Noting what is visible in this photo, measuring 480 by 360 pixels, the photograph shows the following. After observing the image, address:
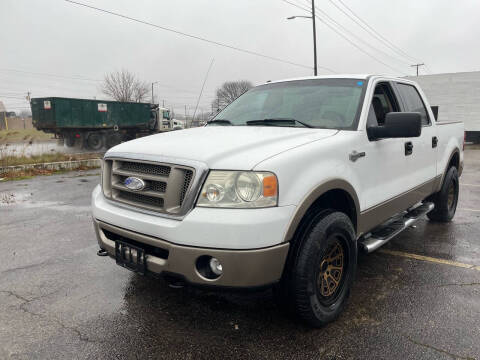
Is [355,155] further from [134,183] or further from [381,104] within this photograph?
[134,183]

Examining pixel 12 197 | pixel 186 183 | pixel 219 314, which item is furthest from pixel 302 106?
pixel 12 197

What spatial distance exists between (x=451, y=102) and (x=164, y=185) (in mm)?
28400

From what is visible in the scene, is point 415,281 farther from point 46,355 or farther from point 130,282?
point 46,355

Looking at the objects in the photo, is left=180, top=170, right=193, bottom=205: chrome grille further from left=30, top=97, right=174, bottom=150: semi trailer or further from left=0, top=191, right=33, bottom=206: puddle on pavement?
left=30, top=97, right=174, bottom=150: semi trailer

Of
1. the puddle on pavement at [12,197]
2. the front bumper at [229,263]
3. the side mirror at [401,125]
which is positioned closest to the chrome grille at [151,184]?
the front bumper at [229,263]

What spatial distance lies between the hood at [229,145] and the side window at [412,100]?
1.66m

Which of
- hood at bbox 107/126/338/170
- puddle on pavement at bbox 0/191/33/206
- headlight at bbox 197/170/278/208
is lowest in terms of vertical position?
puddle on pavement at bbox 0/191/33/206

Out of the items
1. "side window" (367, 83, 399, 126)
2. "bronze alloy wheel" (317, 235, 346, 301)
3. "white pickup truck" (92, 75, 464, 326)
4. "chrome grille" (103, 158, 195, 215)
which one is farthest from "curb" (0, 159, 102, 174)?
"bronze alloy wheel" (317, 235, 346, 301)

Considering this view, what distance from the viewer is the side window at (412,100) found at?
4.09 metres

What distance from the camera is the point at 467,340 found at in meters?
2.47

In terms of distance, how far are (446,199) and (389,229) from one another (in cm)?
212

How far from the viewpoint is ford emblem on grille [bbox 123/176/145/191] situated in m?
2.51

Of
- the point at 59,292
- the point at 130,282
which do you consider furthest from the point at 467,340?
the point at 59,292

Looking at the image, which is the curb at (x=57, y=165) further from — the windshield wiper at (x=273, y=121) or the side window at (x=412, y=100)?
the side window at (x=412, y=100)
